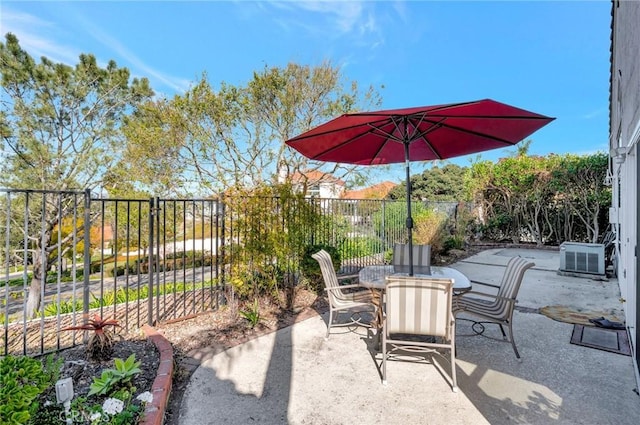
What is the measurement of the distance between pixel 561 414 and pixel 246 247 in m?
3.61

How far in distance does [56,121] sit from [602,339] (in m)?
14.6

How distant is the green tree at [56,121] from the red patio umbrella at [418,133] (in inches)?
329

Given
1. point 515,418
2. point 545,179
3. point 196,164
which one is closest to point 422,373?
point 515,418

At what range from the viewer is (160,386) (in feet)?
7.27

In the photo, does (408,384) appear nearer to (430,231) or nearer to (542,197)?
(430,231)

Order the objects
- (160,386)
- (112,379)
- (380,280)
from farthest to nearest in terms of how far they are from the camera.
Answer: (380,280)
(160,386)
(112,379)

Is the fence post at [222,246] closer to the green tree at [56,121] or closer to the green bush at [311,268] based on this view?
the green bush at [311,268]

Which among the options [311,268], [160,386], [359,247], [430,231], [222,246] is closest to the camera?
[160,386]

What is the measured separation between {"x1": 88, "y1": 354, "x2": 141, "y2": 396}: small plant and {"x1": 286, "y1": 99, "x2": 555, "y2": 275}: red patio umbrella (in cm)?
247

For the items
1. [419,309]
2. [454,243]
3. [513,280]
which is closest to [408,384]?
[419,309]

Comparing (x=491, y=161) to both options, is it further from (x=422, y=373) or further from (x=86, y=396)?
(x=86, y=396)

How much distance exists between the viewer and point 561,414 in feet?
7.00

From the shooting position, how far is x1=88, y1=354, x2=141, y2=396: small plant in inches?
77.7

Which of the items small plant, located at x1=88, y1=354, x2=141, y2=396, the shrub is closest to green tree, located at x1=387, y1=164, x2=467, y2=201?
the shrub
